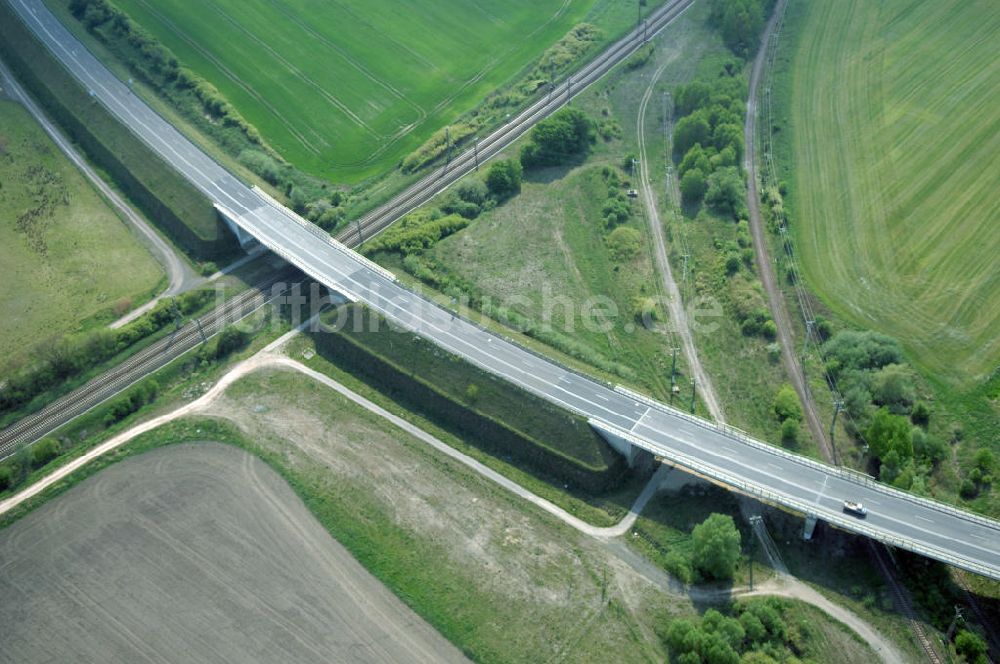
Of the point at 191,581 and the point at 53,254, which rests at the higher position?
the point at 53,254

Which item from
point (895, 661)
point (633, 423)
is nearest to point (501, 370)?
point (633, 423)

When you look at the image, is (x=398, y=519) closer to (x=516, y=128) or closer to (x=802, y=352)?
(x=802, y=352)

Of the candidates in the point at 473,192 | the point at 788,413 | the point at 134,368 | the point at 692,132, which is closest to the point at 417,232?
the point at 473,192

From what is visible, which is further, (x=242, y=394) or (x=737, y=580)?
(x=242, y=394)

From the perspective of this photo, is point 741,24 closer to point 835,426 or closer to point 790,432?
point 835,426

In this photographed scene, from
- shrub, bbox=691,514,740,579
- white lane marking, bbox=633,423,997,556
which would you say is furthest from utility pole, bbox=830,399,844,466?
shrub, bbox=691,514,740,579
